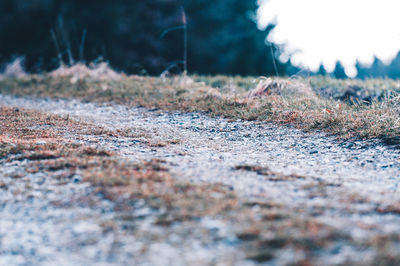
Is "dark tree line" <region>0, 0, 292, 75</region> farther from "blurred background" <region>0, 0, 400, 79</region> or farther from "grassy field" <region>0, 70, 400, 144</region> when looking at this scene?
"grassy field" <region>0, 70, 400, 144</region>

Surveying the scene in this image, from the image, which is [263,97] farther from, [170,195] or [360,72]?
[360,72]

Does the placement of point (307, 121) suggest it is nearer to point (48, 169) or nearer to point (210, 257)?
point (48, 169)

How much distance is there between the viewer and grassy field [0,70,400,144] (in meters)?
6.11

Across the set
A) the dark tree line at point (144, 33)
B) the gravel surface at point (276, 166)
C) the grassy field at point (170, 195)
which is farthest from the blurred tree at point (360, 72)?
the grassy field at point (170, 195)

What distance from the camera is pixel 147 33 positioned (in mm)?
20234

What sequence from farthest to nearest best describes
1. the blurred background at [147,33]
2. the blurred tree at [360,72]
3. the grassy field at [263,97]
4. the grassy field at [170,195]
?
the blurred background at [147,33] → the blurred tree at [360,72] → the grassy field at [263,97] → the grassy field at [170,195]

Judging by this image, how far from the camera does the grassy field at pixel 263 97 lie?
611cm

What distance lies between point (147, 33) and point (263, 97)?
1326 cm

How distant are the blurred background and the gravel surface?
41.1 feet

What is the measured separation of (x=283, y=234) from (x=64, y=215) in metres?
1.54

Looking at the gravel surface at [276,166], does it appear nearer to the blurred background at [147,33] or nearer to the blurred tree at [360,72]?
the blurred tree at [360,72]

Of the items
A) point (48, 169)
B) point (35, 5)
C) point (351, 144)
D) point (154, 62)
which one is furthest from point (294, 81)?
point (35, 5)

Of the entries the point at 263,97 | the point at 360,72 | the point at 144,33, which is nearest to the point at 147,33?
the point at 144,33

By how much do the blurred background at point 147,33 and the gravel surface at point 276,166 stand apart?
1252cm
